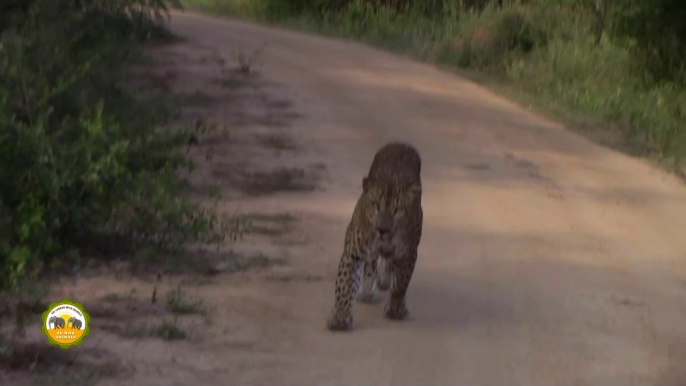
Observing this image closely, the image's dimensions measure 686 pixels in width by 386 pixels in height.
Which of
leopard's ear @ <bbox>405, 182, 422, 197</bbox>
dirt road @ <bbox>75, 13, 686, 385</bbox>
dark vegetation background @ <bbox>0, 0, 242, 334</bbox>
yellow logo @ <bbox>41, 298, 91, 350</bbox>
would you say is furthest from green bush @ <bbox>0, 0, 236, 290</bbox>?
leopard's ear @ <bbox>405, 182, 422, 197</bbox>

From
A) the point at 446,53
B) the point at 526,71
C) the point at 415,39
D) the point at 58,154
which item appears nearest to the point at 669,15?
the point at 526,71

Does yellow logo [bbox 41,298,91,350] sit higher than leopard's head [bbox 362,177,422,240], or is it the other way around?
leopard's head [bbox 362,177,422,240]

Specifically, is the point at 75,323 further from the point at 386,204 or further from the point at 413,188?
the point at 413,188

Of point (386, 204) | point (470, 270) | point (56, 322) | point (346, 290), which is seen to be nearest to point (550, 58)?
point (470, 270)

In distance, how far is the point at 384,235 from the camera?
734cm

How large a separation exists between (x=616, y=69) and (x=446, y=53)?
12.5ft

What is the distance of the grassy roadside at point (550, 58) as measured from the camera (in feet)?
54.3

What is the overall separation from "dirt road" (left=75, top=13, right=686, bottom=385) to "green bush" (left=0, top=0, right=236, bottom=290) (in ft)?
3.29

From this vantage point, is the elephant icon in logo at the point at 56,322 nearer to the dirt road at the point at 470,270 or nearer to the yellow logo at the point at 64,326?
the yellow logo at the point at 64,326

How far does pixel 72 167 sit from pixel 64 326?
6.88 feet

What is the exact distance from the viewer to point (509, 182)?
494 inches

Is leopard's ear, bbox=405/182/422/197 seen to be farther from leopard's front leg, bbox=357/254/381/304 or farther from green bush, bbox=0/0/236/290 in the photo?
green bush, bbox=0/0/236/290

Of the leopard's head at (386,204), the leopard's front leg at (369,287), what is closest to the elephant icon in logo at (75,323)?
the leopard's head at (386,204)

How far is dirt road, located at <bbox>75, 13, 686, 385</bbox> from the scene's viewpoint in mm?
7035
